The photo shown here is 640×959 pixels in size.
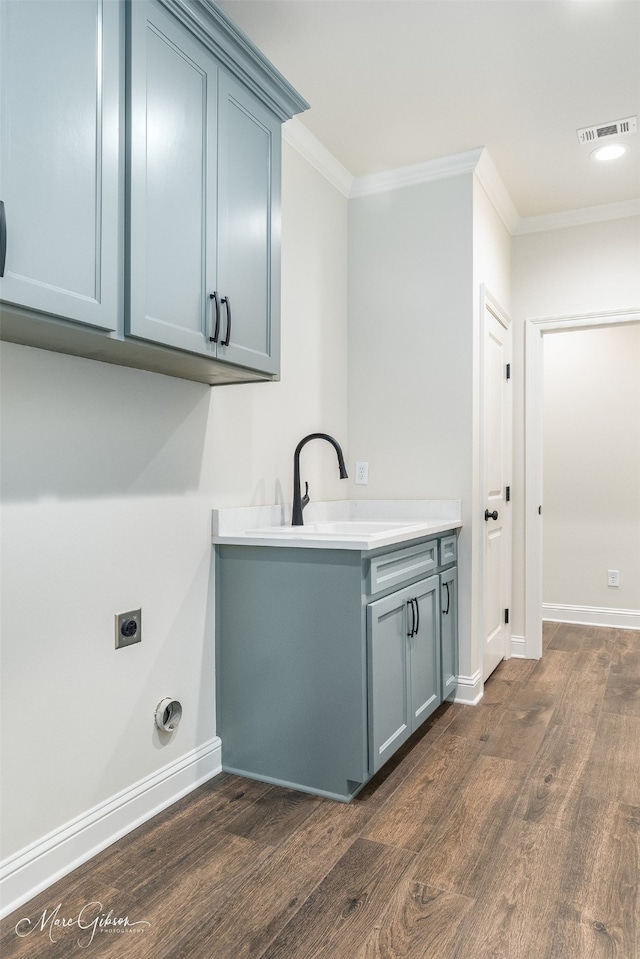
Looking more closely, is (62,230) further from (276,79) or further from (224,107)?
(276,79)

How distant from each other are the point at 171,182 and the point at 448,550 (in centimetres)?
197

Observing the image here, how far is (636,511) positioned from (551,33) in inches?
130

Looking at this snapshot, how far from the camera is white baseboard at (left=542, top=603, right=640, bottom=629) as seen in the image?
465 cm

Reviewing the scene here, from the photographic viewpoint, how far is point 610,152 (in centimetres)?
314

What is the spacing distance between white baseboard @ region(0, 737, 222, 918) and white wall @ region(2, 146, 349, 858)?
33 millimetres

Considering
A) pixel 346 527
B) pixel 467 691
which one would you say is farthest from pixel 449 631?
pixel 346 527

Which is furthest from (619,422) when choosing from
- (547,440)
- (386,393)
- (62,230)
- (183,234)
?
(62,230)

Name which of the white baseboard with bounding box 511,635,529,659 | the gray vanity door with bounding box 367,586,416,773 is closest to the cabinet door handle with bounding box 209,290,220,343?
the gray vanity door with bounding box 367,586,416,773

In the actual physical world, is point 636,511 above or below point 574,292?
below

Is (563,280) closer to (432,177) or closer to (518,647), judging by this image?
(432,177)

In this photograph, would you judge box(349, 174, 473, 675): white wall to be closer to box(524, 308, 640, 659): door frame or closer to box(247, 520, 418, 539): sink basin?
box(247, 520, 418, 539): sink basin

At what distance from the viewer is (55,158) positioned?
1.35m

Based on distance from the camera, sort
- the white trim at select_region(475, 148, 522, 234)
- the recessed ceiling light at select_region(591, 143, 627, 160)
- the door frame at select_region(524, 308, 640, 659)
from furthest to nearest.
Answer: the door frame at select_region(524, 308, 640, 659)
the white trim at select_region(475, 148, 522, 234)
the recessed ceiling light at select_region(591, 143, 627, 160)

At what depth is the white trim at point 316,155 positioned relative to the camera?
283 centimetres
